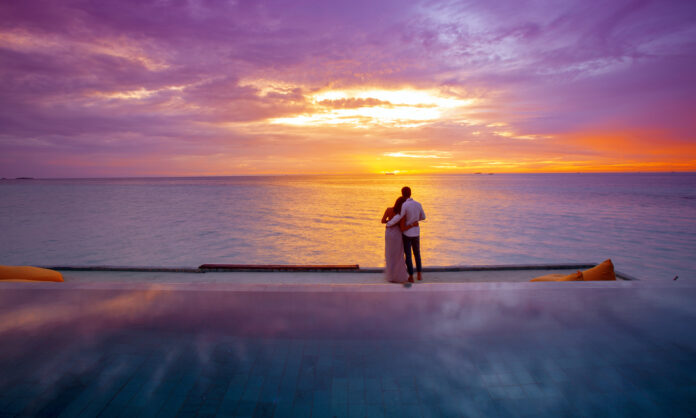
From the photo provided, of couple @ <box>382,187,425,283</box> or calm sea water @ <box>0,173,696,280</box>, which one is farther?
calm sea water @ <box>0,173,696,280</box>

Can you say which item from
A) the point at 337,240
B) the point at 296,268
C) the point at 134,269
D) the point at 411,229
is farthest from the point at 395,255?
the point at 337,240

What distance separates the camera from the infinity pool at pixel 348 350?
2262 millimetres

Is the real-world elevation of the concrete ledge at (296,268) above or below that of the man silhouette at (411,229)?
below

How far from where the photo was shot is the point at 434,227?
51.9 feet

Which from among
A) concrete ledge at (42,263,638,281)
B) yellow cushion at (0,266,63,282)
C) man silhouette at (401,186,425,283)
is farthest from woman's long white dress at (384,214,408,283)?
yellow cushion at (0,266,63,282)

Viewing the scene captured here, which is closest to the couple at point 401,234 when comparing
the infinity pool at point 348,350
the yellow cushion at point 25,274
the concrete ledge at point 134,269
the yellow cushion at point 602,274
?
the infinity pool at point 348,350

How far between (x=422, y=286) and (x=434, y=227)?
13.0 m

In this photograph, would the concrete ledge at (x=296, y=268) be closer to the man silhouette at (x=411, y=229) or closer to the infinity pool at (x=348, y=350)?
the man silhouette at (x=411, y=229)

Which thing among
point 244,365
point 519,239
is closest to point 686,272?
point 519,239

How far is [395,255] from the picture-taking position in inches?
195

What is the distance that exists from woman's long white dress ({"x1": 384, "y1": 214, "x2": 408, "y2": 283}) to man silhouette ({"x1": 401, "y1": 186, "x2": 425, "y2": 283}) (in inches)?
4.1

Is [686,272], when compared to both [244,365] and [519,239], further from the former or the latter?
[244,365]

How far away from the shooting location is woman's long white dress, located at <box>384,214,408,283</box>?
492cm

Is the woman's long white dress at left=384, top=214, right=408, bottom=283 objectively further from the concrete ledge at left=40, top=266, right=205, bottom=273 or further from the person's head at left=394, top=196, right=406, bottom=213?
the concrete ledge at left=40, top=266, right=205, bottom=273
